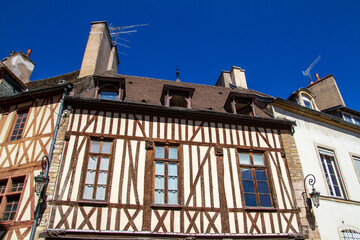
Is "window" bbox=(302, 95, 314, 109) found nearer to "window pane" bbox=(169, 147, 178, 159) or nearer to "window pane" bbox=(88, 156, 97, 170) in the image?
"window pane" bbox=(169, 147, 178, 159)

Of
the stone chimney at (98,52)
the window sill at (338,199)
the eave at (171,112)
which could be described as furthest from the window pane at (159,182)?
the stone chimney at (98,52)

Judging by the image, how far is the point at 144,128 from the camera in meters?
7.46

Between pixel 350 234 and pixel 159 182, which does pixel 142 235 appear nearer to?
pixel 159 182

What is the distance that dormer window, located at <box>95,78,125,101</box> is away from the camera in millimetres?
8078

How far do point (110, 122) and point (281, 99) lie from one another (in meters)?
5.13

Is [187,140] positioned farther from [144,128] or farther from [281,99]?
[281,99]

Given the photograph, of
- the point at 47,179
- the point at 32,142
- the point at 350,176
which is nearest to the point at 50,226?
the point at 47,179

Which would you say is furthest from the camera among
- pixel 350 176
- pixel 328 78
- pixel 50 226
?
pixel 328 78

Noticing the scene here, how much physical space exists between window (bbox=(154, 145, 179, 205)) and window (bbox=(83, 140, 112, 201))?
116cm

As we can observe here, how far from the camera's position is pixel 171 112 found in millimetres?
7793

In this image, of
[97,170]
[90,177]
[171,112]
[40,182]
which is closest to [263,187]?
[171,112]

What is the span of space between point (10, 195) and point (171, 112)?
420 centimetres

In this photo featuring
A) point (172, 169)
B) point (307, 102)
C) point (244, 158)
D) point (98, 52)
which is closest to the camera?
point (172, 169)

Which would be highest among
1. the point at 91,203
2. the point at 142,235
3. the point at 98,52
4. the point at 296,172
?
the point at 98,52
